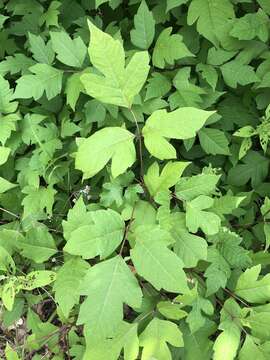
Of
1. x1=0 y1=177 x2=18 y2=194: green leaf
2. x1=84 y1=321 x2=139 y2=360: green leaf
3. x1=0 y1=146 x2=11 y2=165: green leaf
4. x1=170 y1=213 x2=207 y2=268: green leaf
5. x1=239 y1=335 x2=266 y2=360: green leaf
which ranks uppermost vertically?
x1=0 y1=146 x2=11 y2=165: green leaf

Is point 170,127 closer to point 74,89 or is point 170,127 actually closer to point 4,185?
point 74,89

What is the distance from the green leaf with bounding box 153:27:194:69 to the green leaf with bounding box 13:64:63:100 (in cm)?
51

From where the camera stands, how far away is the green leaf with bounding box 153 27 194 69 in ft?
6.93

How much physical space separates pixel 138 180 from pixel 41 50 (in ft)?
2.90

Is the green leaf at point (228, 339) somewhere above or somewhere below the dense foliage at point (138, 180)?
below

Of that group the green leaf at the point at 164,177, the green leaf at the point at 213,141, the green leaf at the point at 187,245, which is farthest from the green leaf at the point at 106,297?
the green leaf at the point at 213,141

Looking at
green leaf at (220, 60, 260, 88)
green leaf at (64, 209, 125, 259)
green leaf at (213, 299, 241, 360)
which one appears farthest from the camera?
green leaf at (220, 60, 260, 88)

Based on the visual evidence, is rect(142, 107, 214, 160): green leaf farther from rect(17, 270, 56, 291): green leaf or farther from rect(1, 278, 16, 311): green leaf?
Result: rect(1, 278, 16, 311): green leaf

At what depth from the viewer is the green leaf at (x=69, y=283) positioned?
1.95 metres

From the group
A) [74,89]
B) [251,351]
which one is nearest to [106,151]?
[74,89]

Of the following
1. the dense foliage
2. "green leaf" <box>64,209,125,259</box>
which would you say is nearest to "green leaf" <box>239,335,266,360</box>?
the dense foliage

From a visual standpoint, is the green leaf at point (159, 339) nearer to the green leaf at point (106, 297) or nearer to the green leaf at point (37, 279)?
the green leaf at point (106, 297)

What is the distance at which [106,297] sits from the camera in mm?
1607

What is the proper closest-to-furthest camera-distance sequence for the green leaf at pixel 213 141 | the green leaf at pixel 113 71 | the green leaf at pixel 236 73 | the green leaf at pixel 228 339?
the green leaf at pixel 113 71
the green leaf at pixel 228 339
the green leaf at pixel 236 73
the green leaf at pixel 213 141
